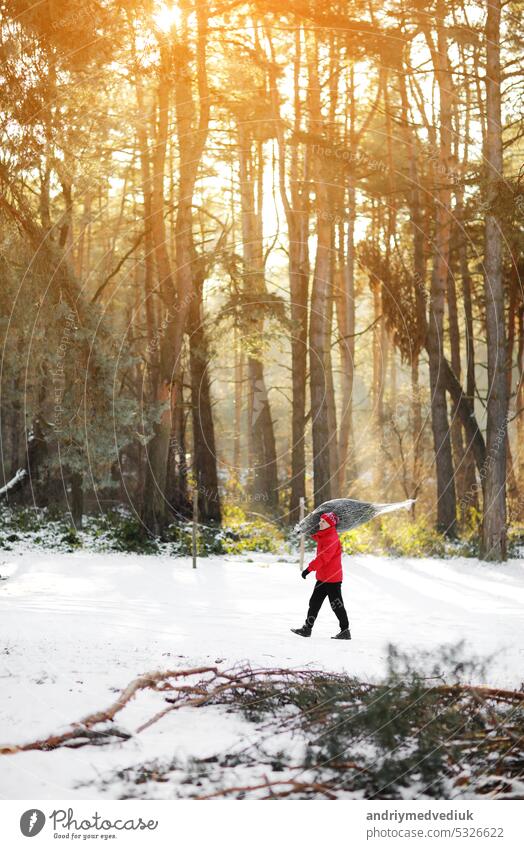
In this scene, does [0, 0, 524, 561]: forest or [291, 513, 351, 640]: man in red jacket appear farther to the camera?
[0, 0, 524, 561]: forest

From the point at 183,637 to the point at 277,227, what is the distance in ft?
23.0

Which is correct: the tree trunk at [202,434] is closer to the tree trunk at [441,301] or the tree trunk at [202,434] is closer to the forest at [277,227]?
the forest at [277,227]

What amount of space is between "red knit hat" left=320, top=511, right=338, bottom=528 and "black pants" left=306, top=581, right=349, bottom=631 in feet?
2.04

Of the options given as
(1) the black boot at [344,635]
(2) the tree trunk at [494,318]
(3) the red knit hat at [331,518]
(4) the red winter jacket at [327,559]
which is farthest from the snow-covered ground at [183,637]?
(2) the tree trunk at [494,318]

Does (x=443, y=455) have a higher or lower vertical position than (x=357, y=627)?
higher

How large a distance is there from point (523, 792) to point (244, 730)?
1446 millimetres

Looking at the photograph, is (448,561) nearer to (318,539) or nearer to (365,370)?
(318,539)

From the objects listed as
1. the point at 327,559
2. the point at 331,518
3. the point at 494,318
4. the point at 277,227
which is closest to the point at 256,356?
the point at 277,227

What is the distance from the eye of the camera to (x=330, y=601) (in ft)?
16.1

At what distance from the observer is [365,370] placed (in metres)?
23.0

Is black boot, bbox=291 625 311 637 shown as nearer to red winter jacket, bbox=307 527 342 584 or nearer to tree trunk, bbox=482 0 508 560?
red winter jacket, bbox=307 527 342 584

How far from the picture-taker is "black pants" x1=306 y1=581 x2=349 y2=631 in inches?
192

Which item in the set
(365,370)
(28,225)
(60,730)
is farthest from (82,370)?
(365,370)

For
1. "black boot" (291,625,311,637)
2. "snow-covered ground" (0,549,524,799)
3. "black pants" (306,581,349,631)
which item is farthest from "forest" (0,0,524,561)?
"black boot" (291,625,311,637)
